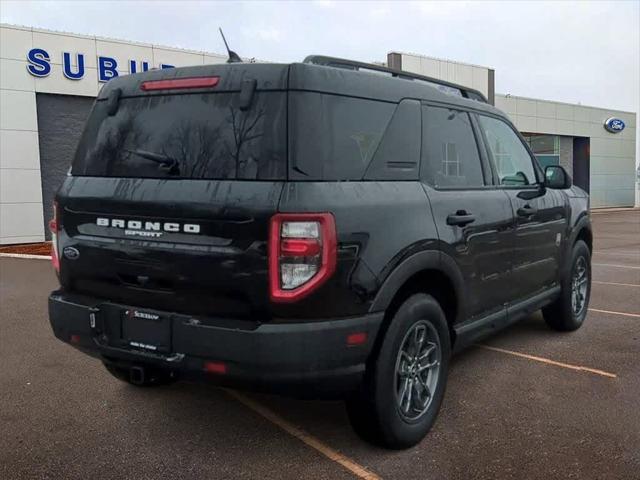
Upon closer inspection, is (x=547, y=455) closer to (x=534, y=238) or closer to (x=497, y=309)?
(x=497, y=309)

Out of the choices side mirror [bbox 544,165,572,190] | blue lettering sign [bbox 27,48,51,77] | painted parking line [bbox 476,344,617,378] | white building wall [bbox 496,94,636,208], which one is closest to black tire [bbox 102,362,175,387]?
painted parking line [bbox 476,344,617,378]

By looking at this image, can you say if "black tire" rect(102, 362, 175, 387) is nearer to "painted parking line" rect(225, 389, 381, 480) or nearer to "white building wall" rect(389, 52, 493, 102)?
"painted parking line" rect(225, 389, 381, 480)

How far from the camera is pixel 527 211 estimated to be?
454 centimetres

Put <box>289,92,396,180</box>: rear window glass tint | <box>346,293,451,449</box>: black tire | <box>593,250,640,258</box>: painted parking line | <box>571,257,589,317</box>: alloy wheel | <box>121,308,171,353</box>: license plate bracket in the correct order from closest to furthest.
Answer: <box>289,92,396,180</box>: rear window glass tint → <box>121,308,171,353</box>: license plate bracket → <box>346,293,451,449</box>: black tire → <box>571,257,589,317</box>: alloy wheel → <box>593,250,640,258</box>: painted parking line

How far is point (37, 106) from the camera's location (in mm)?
15734

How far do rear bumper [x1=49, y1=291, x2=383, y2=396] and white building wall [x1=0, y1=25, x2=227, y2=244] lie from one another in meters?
14.1

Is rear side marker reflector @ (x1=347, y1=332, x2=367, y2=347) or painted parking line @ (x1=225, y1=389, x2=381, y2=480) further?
painted parking line @ (x1=225, y1=389, x2=381, y2=480)

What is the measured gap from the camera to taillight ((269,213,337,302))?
Result: 2707 mm

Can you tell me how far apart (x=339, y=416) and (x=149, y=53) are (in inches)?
600

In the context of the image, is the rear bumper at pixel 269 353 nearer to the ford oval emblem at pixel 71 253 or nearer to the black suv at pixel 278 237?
the black suv at pixel 278 237

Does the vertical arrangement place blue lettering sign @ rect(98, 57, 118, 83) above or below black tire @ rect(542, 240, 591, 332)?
above

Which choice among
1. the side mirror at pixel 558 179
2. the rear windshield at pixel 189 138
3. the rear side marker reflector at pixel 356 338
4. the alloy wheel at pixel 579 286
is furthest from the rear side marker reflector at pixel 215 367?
the alloy wheel at pixel 579 286

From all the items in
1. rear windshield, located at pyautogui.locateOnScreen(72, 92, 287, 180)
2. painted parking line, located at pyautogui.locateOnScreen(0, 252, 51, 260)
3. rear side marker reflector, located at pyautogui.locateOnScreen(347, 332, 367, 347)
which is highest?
rear windshield, located at pyautogui.locateOnScreen(72, 92, 287, 180)

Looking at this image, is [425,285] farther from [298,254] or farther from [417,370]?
[298,254]
